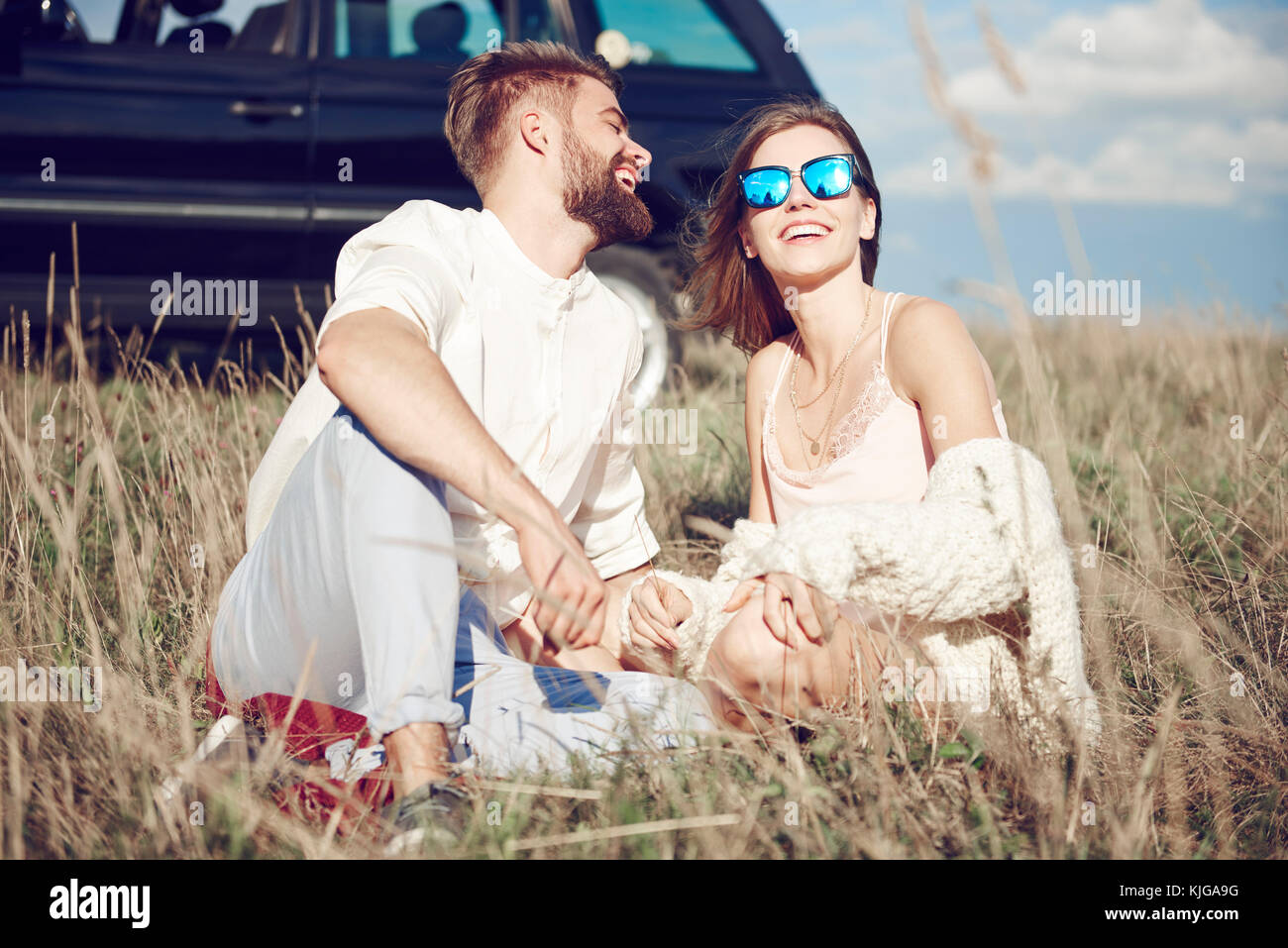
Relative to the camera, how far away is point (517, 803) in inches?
61.0

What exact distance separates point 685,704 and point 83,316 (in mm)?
3326

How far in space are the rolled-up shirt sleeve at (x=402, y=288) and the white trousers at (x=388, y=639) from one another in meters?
0.19

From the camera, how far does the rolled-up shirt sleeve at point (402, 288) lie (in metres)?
1.77

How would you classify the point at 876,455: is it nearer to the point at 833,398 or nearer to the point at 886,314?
the point at 833,398

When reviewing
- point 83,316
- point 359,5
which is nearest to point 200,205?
point 83,316

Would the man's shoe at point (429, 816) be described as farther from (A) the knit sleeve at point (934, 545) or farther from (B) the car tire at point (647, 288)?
(B) the car tire at point (647, 288)

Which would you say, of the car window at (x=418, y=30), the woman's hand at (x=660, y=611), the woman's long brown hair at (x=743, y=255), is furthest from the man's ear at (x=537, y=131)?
the car window at (x=418, y=30)

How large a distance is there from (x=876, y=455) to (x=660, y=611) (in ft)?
1.74

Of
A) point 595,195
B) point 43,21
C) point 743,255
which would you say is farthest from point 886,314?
point 43,21

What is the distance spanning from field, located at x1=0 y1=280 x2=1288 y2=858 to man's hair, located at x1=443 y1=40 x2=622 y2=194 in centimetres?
96

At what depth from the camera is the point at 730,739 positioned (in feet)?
5.60

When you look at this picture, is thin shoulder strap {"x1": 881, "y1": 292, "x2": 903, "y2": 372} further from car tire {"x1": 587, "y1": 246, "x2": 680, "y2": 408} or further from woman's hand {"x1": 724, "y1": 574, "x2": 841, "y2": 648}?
car tire {"x1": 587, "y1": 246, "x2": 680, "y2": 408}

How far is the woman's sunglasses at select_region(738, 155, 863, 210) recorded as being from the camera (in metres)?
2.20
